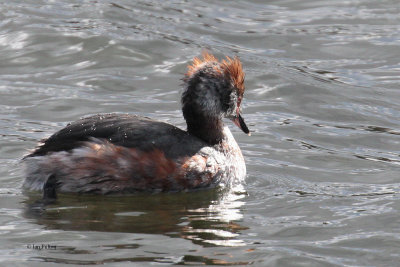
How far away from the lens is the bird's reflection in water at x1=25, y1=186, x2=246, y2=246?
740 cm

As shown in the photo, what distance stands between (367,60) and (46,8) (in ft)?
17.1

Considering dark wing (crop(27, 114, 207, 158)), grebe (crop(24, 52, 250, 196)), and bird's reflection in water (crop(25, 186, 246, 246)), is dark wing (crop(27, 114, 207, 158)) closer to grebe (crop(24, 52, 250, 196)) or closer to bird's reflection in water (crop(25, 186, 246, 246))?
grebe (crop(24, 52, 250, 196))

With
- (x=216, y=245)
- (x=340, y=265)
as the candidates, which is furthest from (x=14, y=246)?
(x=340, y=265)

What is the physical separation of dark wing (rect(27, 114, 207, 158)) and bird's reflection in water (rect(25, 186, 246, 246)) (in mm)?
442

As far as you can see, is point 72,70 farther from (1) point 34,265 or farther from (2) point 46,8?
(1) point 34,265

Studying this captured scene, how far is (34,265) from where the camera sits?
21.5 ft

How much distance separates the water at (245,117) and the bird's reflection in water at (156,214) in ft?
0.06

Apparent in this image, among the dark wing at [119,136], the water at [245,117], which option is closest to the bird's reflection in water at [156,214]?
the water at [245,117]

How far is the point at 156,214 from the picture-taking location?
7.93 metres

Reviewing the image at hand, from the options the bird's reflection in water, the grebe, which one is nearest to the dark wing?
the grebe

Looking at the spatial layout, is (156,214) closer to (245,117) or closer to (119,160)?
(119,160)

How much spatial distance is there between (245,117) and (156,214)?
339cm

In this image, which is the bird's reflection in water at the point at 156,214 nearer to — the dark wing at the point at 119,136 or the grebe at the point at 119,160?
the grebe at the point at 119,160

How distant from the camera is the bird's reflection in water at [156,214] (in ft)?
24.3
